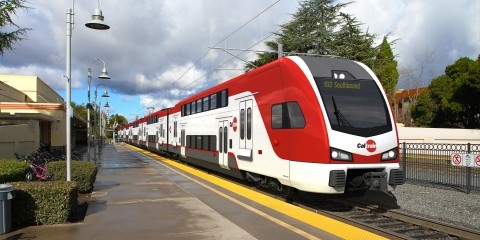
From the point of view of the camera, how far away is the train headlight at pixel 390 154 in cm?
919

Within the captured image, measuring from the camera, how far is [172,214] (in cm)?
880

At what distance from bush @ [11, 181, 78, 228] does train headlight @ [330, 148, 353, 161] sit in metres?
5.13

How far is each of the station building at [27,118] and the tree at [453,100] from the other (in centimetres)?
3711

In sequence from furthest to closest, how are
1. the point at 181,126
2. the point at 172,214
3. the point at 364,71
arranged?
the point at 181,126
the point at 364,71
the point at 172,214

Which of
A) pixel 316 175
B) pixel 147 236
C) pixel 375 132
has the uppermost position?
pixel 375 132

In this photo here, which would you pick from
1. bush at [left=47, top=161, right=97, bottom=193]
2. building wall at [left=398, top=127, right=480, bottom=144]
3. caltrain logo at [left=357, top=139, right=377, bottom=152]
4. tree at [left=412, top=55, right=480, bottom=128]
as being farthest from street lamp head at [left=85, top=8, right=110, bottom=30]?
tree at [left=412, top=55, right=480, bottom=128]

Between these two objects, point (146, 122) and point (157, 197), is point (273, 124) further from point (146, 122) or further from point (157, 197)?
point (146, 122)

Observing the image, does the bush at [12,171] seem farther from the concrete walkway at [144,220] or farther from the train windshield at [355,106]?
the train windshield at [355,106]

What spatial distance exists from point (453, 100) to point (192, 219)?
43.9 metres

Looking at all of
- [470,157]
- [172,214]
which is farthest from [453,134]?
[172,214]

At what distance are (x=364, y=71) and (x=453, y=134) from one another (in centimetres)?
3037

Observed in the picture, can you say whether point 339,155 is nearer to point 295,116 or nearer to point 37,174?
point 295,116

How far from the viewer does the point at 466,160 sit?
1162cm

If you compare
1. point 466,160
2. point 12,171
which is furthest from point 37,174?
point 466,160
